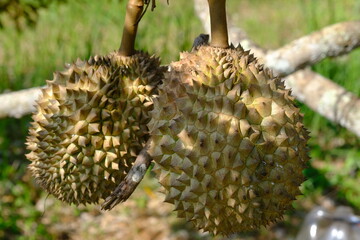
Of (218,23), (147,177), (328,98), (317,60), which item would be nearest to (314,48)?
(317,60)

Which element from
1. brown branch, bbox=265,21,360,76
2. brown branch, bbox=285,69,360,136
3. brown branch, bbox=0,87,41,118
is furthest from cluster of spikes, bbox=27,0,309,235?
brown branch, bbox=285,69,360,136

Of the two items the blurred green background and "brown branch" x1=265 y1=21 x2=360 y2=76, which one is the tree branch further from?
the blurred green background

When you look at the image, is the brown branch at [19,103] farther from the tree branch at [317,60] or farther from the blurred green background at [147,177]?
the blurred green background at [147,177]

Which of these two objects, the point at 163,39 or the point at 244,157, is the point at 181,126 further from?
the point at 163,39

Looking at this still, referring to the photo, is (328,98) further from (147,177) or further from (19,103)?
(147,177)

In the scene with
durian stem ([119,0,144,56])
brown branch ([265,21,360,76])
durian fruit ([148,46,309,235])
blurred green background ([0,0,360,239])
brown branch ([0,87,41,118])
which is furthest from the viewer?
blurred green background ([0,0,360,239])

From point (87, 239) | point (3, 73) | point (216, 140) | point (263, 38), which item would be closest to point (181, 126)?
point (216, 140)
